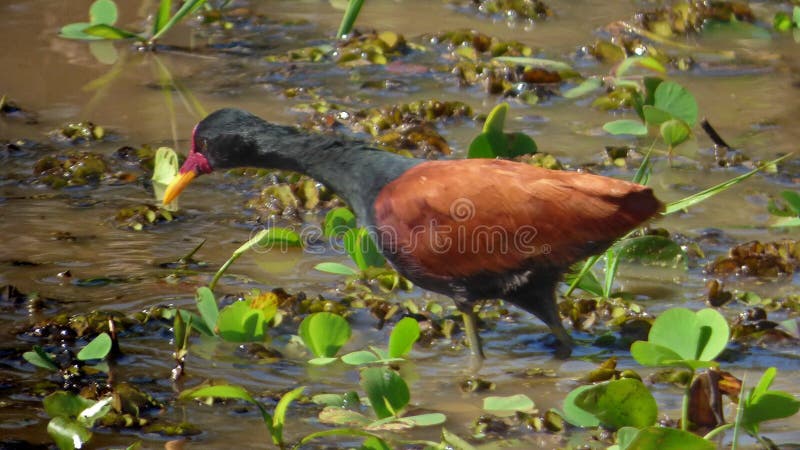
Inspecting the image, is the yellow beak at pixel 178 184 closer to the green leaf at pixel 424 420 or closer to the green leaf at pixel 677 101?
the green leaf at pixel 424 420

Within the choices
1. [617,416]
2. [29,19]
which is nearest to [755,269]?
[617,416]

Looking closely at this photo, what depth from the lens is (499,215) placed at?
13.6 feet

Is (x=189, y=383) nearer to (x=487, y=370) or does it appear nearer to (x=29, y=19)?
(x=487, y=370)

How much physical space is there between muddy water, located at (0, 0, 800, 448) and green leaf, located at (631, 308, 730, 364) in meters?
0.26

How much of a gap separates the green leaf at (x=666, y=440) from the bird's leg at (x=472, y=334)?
1123 mm

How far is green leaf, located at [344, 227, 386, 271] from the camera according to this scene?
15.8 ft

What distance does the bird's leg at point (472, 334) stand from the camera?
4309 mm

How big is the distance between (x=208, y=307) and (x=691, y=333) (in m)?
1.58

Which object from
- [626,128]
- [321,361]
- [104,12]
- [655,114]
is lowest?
[321,361]

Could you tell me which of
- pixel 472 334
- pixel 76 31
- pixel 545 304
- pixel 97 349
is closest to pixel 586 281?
pixel 545 304

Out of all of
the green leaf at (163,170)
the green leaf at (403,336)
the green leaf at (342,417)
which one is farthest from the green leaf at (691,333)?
the green leaf at (163,170)

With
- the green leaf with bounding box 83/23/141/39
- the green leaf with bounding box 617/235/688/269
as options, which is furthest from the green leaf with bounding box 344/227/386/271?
the green leaf with bounding box 83/23/141/39

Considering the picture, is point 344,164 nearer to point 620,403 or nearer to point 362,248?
point 362,248

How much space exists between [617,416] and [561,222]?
752 mm
